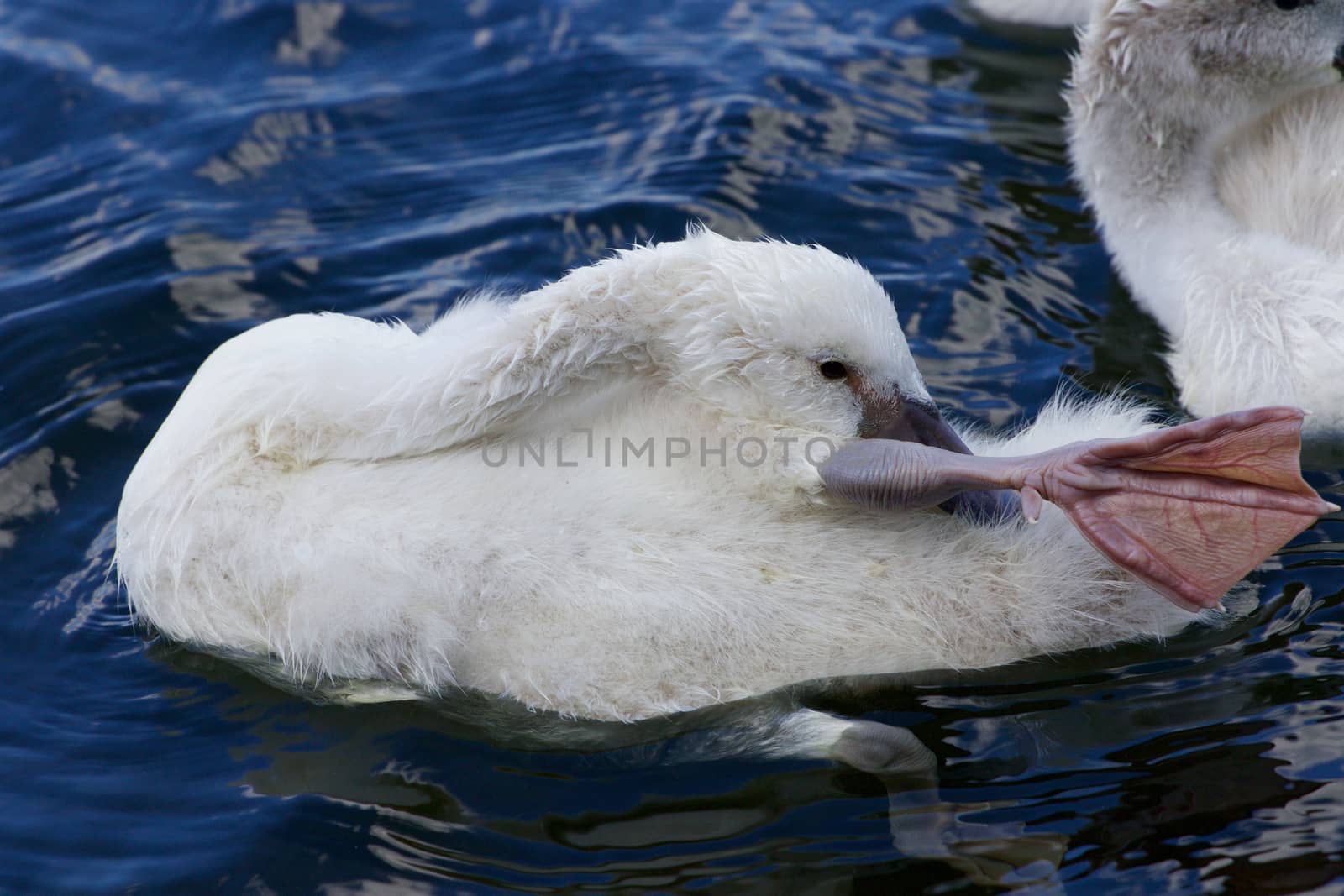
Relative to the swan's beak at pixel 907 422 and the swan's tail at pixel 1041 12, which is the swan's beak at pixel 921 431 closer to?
the swan's beak at pixel 907 422

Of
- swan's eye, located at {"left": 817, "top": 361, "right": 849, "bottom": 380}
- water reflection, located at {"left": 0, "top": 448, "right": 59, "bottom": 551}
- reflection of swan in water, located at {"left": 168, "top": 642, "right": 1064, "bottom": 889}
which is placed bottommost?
reflection of swan in water, located at {"left": 168, "top": 642, "right": 1064, "bottom": 889}

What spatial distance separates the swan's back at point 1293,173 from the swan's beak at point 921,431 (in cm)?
195

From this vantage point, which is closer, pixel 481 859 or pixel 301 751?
pixel 481 859

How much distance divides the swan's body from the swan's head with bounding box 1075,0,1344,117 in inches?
98.8

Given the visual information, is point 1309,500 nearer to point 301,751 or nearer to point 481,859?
point 481,859

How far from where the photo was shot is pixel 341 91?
788 centimetres

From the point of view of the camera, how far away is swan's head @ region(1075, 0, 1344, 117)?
19.4 feet

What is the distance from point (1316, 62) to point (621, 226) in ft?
9.78

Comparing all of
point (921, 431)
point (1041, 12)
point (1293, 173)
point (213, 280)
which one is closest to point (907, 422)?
point (921, 431)

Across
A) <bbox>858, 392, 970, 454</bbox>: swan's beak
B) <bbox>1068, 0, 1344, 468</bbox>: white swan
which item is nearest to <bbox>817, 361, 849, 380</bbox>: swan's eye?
<bbox>858, 392, 970, 454</bbox>: swan's beak

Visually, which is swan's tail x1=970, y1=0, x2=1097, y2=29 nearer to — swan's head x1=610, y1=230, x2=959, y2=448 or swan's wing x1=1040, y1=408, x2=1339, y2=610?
swan's head x1=610, y1=230, x2=959, y2=448

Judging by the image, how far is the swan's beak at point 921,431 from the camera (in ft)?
13.7

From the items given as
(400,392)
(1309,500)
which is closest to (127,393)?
(400,392)

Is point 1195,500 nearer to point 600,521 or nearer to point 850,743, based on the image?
point 850,743
